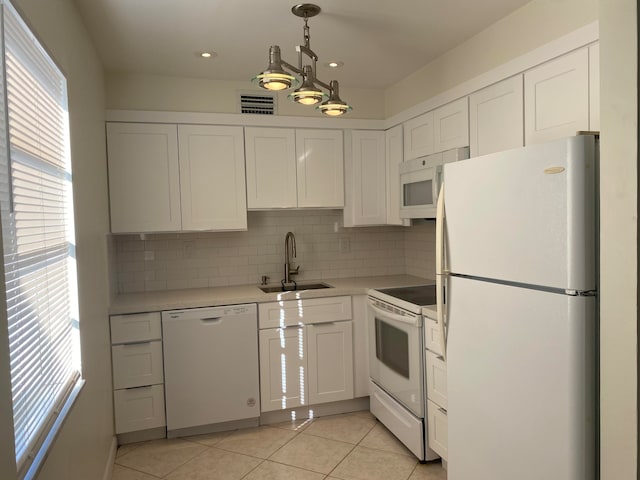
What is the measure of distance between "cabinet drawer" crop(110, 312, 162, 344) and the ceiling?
68.3 inches

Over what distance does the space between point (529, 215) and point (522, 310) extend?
1.20 ft

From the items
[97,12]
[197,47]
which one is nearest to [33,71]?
[97,12]

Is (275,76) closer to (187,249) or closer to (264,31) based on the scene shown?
(264,31)

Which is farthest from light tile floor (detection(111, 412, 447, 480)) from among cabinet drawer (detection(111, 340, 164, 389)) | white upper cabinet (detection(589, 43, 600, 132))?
white upper cabinet (detection(589, 43, 600, 132))

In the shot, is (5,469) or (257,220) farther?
(257,220)

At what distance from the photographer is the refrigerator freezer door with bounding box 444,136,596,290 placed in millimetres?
1599

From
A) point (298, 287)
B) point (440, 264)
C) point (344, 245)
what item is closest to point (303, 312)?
point (298, 287)

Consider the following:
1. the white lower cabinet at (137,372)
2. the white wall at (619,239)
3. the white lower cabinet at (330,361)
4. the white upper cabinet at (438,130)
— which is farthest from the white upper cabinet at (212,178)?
the white wall at (619,239)

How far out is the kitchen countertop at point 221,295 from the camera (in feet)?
10.4

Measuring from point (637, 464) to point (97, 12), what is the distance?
301 cm

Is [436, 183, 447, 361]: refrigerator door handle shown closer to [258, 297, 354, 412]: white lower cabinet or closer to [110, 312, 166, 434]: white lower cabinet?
[258, 297, 354, 412]: white lower cabinet

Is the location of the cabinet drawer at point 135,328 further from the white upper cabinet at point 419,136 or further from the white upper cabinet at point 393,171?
the white upper cabinet at point 419,136

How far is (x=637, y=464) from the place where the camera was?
56.8 inches

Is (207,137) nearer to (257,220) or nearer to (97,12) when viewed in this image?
(257,220)
